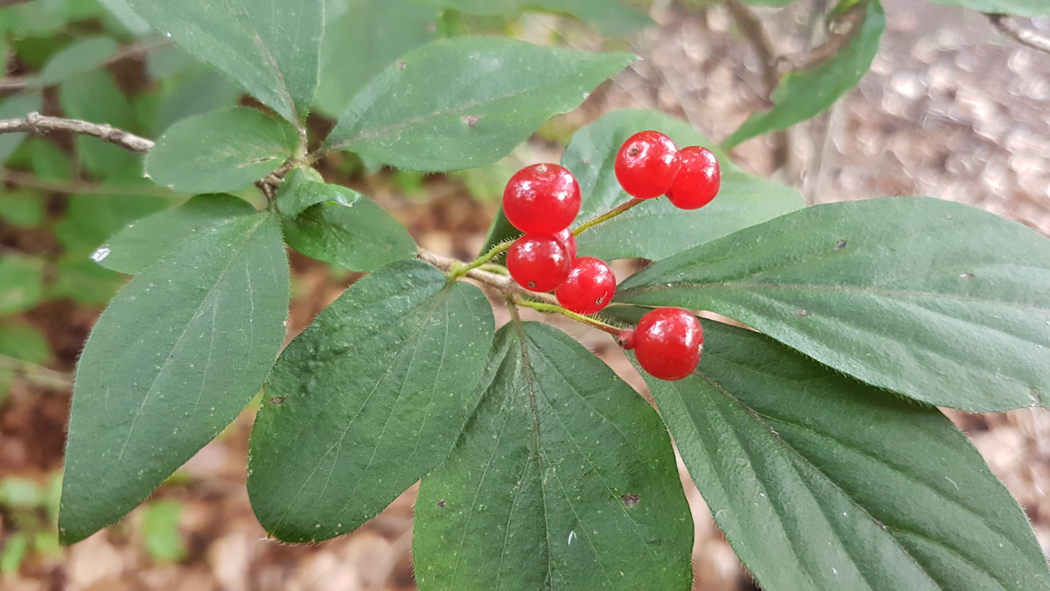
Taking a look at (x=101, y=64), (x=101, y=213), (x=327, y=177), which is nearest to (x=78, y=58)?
(x=101, y=64)

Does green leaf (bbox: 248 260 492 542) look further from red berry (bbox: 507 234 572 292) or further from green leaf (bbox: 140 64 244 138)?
green leaf (bbox: 140 64 244 138)

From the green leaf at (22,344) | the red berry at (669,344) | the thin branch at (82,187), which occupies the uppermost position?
the red berry at (669,344)

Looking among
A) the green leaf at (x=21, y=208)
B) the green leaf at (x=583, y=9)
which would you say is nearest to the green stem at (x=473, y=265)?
the green leaf at (x=583, y=9)

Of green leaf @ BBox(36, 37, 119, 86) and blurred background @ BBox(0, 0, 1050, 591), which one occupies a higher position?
green leaf @ BBox(36, 37, 119, 86)

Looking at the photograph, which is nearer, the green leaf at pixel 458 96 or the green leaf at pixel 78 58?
the green leaf at pixel 458 96

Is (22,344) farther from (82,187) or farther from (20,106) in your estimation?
(20,106)

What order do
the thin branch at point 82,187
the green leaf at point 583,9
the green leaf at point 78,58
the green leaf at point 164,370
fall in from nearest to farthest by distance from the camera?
1. the green leaf at point 164,370
2. the green leaf at point 583,9
3. the green leaf at point 78,58
4. the thin branch at point 82,187

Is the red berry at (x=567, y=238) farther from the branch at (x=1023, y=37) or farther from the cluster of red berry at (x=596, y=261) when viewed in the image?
the branch at (x=1023, y=37)

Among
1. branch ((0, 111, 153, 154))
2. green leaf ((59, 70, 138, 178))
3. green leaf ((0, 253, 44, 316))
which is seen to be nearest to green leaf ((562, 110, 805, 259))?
branch ((0, 111, 153, 154))
